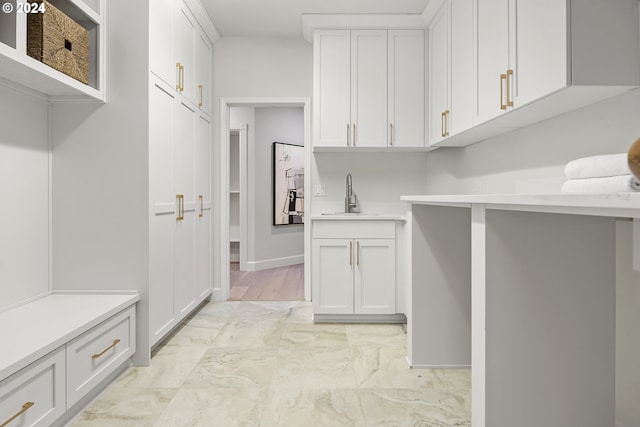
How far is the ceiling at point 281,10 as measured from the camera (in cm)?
303

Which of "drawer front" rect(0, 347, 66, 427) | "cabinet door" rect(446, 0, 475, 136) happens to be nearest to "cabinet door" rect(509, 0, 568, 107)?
"cabinet door" rect(446, 0, 475, 136)

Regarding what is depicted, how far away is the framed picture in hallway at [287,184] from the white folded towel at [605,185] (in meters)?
4.52

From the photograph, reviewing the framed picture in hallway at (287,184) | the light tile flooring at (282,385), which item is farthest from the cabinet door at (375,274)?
the framed picture in hallway at (287,184)

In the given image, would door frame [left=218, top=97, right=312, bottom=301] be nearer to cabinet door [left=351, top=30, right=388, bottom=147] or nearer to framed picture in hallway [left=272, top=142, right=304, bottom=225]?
cabinet door [left=351, top=30, right=388, bottom=147]

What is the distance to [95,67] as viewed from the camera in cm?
211

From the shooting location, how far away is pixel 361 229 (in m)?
3.02

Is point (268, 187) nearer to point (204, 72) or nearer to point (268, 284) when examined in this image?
point (268, 284)

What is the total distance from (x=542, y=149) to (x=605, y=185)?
0.90 m

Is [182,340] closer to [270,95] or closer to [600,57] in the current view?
[270,95]

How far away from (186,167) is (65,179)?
844 mm

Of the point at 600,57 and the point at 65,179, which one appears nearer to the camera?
the point at 600,57

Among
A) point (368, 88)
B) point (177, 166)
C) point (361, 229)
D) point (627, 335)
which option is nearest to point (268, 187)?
point (368, 88)

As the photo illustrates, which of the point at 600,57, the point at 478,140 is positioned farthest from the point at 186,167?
the point at 600,57
